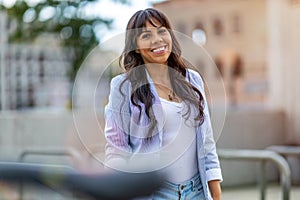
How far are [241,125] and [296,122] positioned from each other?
3.04 ft

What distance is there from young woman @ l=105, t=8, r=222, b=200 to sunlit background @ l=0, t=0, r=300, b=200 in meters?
0.19

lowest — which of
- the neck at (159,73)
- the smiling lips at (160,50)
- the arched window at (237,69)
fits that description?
the arched window at (237,69)

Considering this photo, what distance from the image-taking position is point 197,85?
2.02 m

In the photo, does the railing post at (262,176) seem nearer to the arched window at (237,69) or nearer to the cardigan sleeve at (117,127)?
the cardigan sleeve at (117,127)

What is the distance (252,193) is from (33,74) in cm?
628

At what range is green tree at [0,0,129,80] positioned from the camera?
13.1m

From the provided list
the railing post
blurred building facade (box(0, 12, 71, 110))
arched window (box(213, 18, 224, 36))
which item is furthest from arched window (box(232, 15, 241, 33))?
the railing post

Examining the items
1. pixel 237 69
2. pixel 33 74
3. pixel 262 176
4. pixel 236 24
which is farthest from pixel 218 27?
pixel 262 176

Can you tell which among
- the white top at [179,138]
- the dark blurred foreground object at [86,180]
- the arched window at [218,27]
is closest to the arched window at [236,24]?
the arched window at [218,27]

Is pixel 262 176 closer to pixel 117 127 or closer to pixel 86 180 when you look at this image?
pixel 117 127

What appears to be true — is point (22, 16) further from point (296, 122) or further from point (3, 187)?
point (3, 187)

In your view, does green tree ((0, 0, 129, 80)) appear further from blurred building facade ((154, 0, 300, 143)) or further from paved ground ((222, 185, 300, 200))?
paved ground ((222, 185, 300, 200))

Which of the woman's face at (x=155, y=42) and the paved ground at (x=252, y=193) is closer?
the woman's face at (x=155, y=42)

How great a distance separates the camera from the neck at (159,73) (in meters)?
1.95
